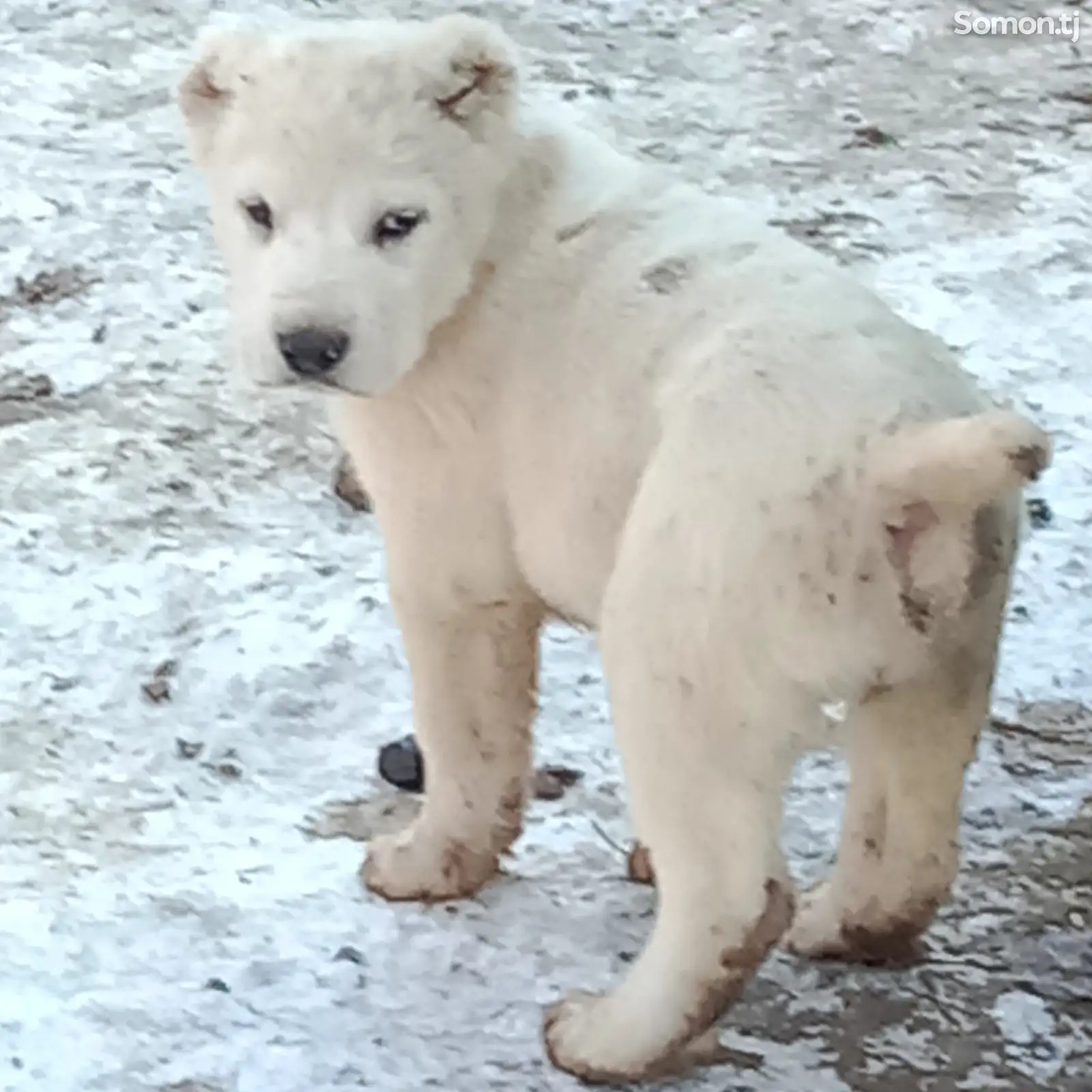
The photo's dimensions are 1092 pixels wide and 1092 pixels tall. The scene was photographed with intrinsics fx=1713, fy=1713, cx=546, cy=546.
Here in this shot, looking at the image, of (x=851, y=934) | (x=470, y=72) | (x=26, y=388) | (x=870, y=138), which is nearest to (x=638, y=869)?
(x=851, y=934)

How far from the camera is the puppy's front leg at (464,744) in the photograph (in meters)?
1.96

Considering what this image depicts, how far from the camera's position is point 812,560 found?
1534mm

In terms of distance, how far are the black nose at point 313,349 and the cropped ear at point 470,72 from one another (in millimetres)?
262

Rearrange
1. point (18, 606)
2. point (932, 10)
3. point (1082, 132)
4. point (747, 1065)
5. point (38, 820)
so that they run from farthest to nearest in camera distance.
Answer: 1. point (932, 10)
2. point (1082, 132)
3. point (18, 606)
4. point (38, 820)
5. point (747, 1065)

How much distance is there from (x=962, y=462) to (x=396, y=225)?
59cm

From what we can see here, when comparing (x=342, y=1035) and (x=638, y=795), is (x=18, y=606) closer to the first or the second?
(x=342, y=1035)

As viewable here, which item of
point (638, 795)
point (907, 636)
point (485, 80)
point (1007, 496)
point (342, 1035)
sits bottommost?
point (342, 1035)

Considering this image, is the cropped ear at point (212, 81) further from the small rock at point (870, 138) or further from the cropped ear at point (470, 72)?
the small rock at point (870, 138)

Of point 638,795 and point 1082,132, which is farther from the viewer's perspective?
point 1082,132

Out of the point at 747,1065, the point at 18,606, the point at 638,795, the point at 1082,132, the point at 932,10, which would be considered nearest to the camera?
the point at 638,795

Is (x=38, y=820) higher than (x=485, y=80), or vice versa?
(x=485, y=80)

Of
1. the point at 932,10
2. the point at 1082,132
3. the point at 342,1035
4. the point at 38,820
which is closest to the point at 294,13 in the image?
the point at 932,10

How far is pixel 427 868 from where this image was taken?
7.08 feet

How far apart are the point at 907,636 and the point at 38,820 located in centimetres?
128
